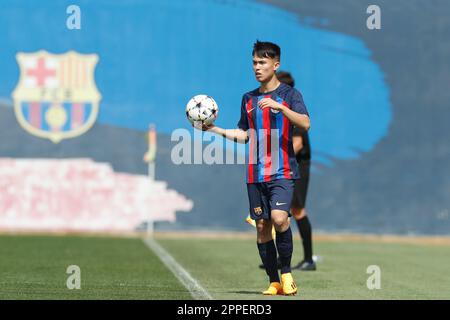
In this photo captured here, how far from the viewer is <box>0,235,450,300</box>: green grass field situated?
713 centimetres

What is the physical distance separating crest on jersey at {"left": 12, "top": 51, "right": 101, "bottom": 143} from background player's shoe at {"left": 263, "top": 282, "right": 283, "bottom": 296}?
1006 cm

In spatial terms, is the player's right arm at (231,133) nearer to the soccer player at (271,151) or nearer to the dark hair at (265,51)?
the soccer player at (271,151)

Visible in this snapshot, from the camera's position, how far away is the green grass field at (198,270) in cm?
713

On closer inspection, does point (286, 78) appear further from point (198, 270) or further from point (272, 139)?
point (272, 139)

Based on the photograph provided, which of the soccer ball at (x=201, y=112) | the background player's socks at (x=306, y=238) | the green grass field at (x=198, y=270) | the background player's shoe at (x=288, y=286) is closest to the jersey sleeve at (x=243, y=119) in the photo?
the soccer ball at (x=201, y=112)

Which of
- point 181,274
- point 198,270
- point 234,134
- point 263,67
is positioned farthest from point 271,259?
point 198,270

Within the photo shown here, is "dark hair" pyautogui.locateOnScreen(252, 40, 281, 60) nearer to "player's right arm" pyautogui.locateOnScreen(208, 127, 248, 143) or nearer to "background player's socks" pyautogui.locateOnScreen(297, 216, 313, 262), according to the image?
"player's right arm" pyautogui.locateOnScreen(208, 127, 248, 143)

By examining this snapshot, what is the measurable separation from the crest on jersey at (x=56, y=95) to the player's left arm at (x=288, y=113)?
33.6 ft

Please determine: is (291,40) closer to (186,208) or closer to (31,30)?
(186,208)

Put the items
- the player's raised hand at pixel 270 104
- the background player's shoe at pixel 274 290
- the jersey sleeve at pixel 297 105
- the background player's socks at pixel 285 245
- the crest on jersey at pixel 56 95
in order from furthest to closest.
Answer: the crest on jersey at pixel 56 95 → the background player's socks at pixel 285 245 → the background player's shoe at pixel 274 290 → the jersey sleeve at pixel 297 105 → the player's raised hand at pixel 270 104

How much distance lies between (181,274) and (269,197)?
2.08 m

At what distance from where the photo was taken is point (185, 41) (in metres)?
16.8

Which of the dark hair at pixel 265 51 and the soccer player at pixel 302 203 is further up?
the dark hair at pixel 265 51

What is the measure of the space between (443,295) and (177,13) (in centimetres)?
1059
